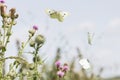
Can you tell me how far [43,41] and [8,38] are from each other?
17 cm

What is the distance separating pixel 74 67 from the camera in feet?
16.1

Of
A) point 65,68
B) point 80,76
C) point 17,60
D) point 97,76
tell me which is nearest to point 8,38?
point 17,60

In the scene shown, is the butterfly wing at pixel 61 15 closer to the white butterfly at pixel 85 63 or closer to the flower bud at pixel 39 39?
the flower bud at pixel 39 39

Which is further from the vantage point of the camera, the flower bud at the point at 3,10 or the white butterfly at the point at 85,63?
the white butterfly at the point at 85,63

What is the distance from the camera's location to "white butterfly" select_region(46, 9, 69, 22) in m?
1.84

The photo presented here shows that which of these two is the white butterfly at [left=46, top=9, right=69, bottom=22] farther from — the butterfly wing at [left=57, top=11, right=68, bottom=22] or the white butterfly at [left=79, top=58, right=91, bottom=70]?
the white butterfly at [left=79, top=58, right=91, bottom=70]

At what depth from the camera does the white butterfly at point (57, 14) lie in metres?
1.84

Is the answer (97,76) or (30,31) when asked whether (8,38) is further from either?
(97,76)

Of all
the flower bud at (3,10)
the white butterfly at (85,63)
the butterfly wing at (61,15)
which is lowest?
the white butterfly at (85,63)

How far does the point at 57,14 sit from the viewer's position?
6.10 ft

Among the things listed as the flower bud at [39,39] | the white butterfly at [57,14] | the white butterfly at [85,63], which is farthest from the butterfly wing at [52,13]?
the white butterfly at [85,63]

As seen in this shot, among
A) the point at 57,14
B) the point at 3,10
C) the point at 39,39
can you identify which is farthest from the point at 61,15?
the point at 3,10

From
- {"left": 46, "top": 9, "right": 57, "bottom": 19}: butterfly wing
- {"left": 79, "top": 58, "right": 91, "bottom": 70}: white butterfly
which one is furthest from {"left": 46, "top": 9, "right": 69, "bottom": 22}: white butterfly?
{"left": 79, "top": 58, "right": 91, "bottom": 70}: white butterfly

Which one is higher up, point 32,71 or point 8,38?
point 8,38
